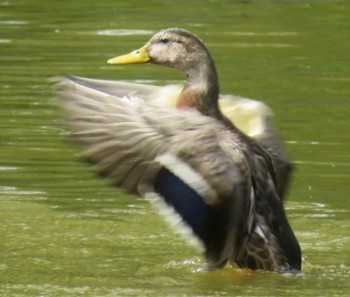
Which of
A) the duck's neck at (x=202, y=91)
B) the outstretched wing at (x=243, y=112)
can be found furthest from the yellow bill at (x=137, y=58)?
the duck's neck at (x=202, y=91)

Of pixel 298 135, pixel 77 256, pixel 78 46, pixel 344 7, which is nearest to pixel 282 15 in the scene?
pixel 344 7

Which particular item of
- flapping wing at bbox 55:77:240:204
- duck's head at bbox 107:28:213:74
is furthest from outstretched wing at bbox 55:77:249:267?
duck's head at bbox 107:28:213:74

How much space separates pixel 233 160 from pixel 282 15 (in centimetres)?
960

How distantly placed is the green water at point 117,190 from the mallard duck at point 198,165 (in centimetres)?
22

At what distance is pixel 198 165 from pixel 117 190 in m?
2.54

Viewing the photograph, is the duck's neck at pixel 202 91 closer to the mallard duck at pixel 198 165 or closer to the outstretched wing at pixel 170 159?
the mallard duck at pixel 198 165

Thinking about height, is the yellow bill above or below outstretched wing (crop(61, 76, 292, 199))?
above

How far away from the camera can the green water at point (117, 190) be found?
26.9ft

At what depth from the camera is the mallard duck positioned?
768 cm

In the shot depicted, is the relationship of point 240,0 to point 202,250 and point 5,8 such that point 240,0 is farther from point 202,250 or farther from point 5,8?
point 202,250

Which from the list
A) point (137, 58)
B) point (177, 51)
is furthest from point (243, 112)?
point (137, 58)

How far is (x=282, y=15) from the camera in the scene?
680 inches

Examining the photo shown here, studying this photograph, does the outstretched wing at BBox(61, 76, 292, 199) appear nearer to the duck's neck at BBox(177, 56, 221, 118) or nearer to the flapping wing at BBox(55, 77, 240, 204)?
the duck's neck at BBox(177, 56, 221, 118)

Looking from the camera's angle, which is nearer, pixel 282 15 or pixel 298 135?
pixel 298 135
